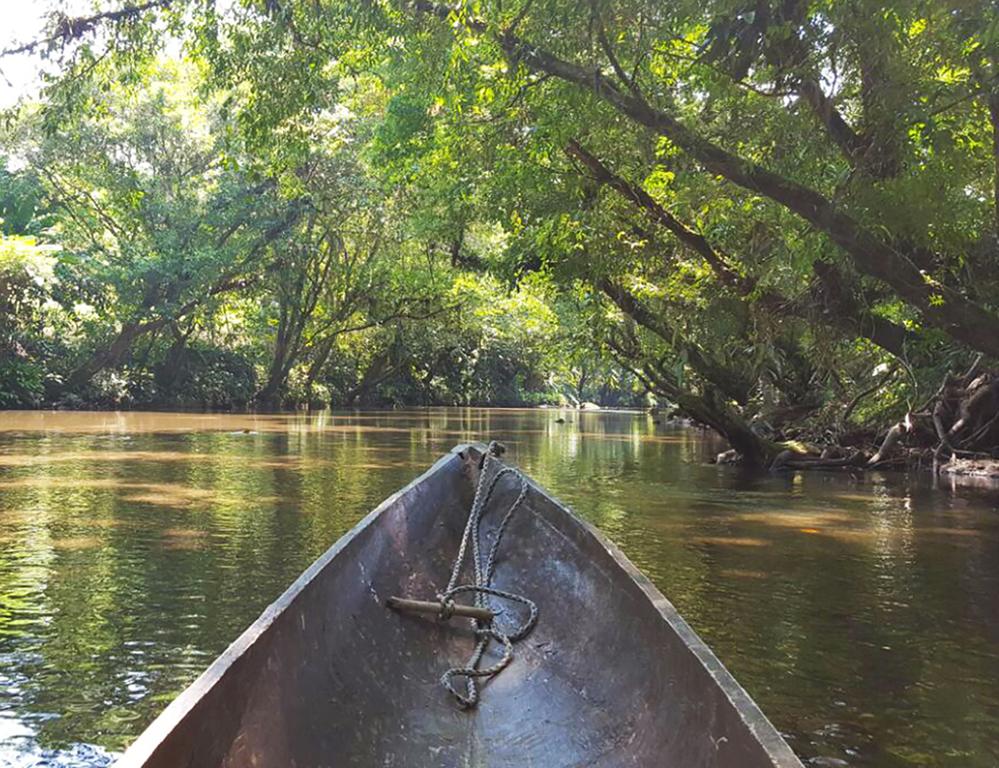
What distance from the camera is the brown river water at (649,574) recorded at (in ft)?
12.6

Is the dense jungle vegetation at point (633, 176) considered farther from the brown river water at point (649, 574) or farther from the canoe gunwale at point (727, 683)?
the canoe gunwale at point (727, 683)

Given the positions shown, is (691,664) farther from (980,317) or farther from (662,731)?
(980,317)

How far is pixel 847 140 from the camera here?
7645 millimetres

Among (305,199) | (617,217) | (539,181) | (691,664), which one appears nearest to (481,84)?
(539,181)

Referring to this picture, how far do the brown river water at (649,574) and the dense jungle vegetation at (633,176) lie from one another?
2.58 metres

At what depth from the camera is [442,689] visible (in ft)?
11.2

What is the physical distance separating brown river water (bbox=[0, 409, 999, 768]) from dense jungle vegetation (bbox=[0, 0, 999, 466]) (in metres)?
2.58

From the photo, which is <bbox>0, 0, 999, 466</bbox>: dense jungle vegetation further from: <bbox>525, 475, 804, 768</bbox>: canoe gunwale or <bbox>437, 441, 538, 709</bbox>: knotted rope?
<bbox>525, 475, 804, 768</bbox>: canoe gunwale

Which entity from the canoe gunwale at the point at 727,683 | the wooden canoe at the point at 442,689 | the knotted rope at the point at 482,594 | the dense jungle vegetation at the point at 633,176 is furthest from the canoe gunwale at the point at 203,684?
A: the dense jungle vegetation at the point at 633,176

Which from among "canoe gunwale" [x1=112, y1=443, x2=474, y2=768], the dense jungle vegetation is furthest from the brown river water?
the dense jungle vegetation

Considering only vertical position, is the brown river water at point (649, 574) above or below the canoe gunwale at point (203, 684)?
below

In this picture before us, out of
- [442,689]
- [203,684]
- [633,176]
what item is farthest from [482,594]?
[633,176]

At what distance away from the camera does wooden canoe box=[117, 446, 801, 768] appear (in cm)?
211

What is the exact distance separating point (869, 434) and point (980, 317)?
9.34m
